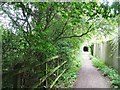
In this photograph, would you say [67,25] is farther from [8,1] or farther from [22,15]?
[8,1]

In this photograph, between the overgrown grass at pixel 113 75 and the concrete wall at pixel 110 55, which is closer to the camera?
the overgrown grass at pixel 113 75

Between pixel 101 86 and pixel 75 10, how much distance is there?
9.49 ft

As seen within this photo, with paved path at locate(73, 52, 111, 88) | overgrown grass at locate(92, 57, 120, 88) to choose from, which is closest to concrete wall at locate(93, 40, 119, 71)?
overgrown grass at locate(92, 57, 120, 88)

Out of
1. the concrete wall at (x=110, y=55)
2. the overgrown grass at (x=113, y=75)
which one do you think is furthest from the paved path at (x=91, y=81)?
the concrete wall at (x=110, y=55)

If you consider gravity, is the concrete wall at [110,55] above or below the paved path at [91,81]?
above

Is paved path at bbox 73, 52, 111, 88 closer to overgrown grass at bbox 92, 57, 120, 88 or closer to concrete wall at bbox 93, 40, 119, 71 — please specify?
overgrown grass at bbox 92, 57, 120, 88

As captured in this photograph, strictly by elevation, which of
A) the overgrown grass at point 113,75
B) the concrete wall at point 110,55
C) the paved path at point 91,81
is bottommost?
the paved path at point 91,81

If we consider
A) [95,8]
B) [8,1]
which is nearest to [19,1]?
[8,1]

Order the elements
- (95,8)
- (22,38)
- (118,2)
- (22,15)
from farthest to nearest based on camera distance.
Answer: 1. (22,15)
2. (22,38)
3. (95,8)
4. (118,2)

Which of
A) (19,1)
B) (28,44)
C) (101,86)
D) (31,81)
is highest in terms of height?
(19,1)

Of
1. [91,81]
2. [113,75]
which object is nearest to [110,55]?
[113,75]

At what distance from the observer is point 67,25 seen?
6.19 m

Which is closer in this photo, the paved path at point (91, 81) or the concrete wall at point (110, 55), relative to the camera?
the paved path at point (91, 81)

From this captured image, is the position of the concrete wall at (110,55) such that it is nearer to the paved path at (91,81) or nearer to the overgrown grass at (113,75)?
the overgrown grass at (113,75)
